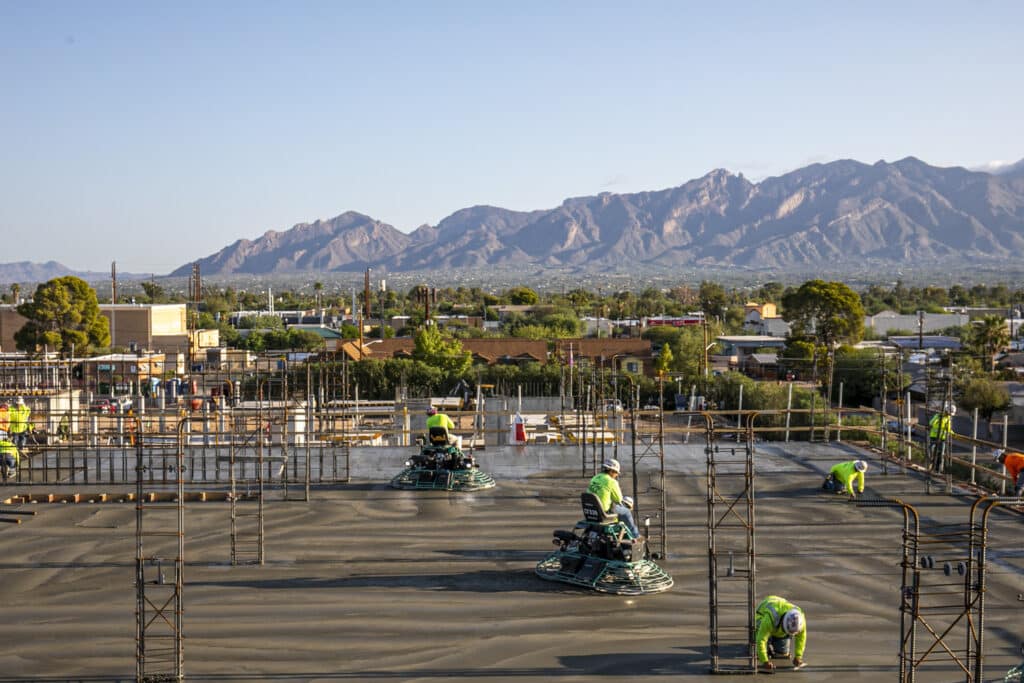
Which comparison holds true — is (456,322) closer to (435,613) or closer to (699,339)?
(699,339)

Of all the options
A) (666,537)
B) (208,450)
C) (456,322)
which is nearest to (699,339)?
(456,322)

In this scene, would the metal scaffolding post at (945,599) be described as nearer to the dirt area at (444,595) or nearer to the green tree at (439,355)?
the dirt area at (444,595)

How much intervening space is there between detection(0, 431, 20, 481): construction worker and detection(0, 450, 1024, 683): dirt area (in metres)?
2.58

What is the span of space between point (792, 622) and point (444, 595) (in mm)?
4712

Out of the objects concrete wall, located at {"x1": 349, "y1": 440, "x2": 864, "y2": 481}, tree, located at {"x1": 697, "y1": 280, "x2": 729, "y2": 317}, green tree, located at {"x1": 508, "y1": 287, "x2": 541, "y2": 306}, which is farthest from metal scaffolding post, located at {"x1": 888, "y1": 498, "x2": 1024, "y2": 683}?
green tree, located at {"x1": 508, "y1": 287, "x2": 541, "y2": 306}

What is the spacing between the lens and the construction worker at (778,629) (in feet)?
36.8

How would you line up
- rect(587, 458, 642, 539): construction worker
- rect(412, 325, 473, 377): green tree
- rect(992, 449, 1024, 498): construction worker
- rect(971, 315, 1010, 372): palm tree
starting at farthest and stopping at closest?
rect(971, 315, 1010, 372): palm tree, rect(412, 325, 473, 377): green tree, rect(992, 449, 1024, 498): construction worker, rect(587, 458, 642, 539): construction worker

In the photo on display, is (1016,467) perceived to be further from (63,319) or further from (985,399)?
(63,319)

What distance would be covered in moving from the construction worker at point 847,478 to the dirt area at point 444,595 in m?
0.54

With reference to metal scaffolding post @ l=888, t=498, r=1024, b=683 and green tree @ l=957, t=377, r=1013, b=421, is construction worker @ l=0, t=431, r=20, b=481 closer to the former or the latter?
metal scaffolding post @ l=888, t=498, r=1024, b=683

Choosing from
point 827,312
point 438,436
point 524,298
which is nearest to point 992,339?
point 827,312

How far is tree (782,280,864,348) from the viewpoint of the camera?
62719mm

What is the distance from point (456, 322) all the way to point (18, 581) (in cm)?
7041

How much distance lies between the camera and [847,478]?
2003 cm
